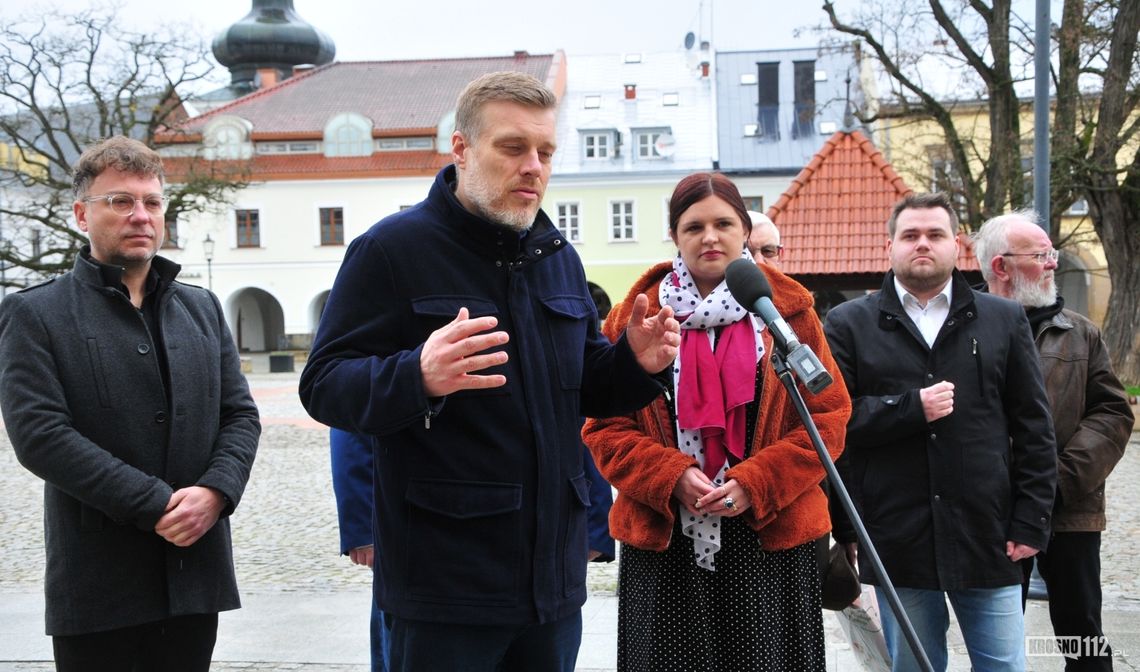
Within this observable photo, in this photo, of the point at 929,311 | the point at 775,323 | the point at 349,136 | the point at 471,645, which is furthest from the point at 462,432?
the point at 349,136

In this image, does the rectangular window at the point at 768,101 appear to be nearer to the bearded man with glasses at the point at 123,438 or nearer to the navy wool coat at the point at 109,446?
the bearded man with glasses at the point at 123,438

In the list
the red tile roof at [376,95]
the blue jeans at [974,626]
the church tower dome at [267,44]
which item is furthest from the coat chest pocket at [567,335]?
the church tower dome at [267,44]

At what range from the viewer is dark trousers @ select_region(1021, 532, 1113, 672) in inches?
162

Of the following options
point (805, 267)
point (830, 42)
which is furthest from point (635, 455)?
point (830, 42)

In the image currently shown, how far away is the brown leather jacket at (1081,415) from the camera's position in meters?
4.08

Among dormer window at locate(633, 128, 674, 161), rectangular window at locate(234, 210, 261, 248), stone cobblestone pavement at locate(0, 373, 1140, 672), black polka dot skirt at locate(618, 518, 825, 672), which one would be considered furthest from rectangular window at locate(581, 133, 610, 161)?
black polka dot skirt at locate(618, 518, 825, 672)

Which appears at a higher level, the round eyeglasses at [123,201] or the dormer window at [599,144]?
the dormer window at [599,144]

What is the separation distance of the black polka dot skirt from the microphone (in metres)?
0.83

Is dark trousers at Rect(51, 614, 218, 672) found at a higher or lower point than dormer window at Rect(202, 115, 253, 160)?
lower

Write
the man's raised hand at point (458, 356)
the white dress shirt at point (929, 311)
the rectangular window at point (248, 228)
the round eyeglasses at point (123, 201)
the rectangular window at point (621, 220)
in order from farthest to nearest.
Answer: the rectangular window at point (248, 228), the rectangular window at point (621, 220), the white dress shirt at point (929, 311), the round eyeglasses at point (123, 201), the man's raised hand at point (458, 356)

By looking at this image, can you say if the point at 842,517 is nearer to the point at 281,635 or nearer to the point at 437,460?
the point at 437,460

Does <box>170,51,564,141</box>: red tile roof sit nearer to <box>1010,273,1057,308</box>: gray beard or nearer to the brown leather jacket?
<box>1010,273,1057,308</box>: gray beard

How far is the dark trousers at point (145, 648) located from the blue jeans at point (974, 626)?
215 cm

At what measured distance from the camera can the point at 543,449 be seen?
262 centimetres
